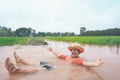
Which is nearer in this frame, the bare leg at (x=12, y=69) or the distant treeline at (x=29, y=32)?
the bare leg at (x=12, y=69)

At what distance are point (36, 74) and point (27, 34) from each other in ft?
200

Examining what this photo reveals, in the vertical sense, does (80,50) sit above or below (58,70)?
above

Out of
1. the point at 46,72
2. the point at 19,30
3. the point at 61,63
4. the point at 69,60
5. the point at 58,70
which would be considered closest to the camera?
the point at 46,72

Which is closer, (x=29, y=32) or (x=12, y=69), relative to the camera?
(x=12, y=69)

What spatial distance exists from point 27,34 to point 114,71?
60.7 meters

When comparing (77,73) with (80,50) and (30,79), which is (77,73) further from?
(30,79)

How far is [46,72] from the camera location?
4.97 meters

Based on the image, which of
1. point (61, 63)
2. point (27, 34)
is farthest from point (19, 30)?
point (61, 63)

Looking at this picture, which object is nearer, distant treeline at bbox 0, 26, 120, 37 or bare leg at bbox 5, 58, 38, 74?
bare leg at bbox 5, 58, 38, 74

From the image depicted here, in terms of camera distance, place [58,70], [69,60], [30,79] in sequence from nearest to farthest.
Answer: [30,79]
[58,70]
[69,60]

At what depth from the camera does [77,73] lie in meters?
5.01

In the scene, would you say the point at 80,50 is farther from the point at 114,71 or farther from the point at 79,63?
the point at 114,71

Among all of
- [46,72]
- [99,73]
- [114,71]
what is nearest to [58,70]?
[46,72]

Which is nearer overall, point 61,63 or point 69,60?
point 69,60
